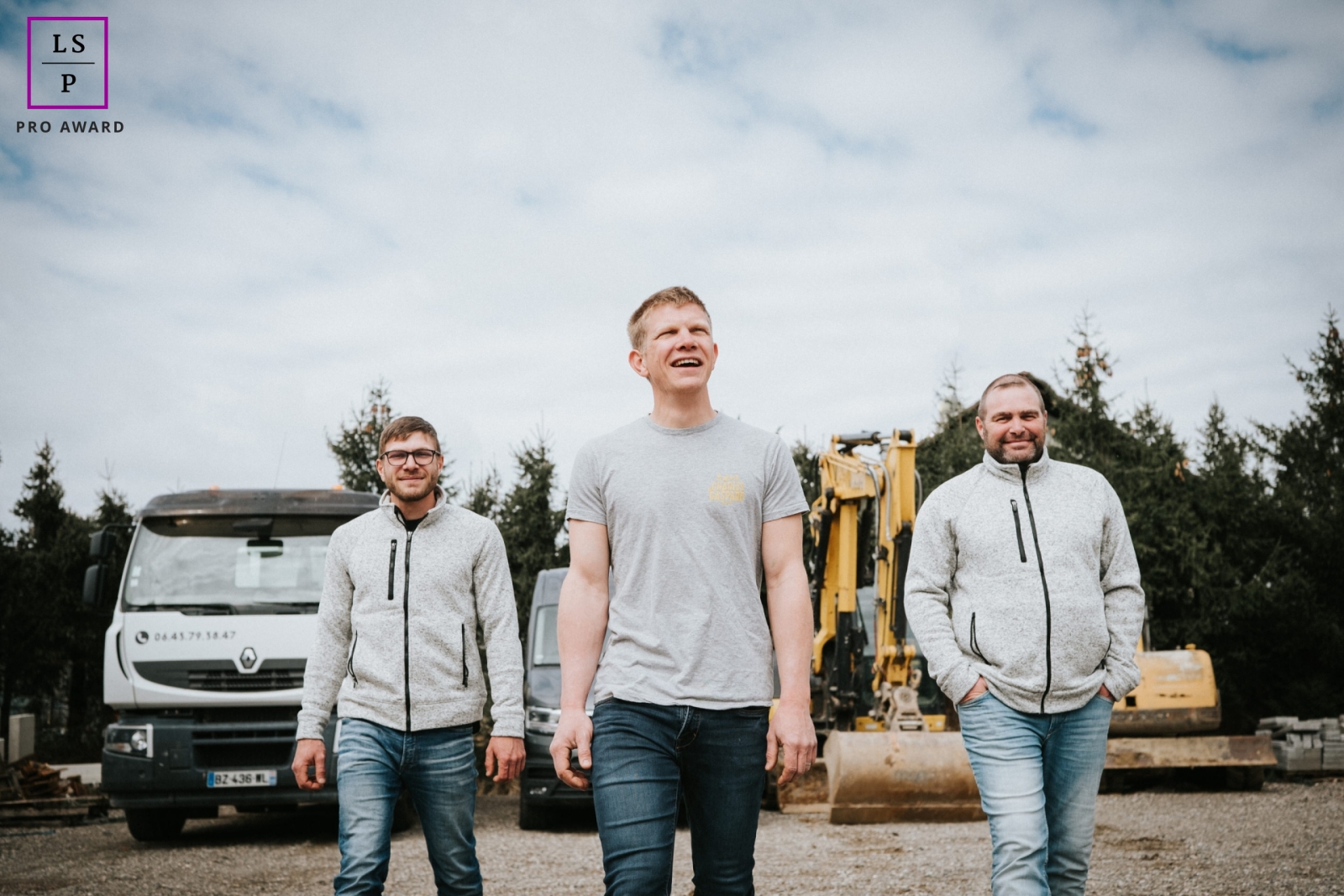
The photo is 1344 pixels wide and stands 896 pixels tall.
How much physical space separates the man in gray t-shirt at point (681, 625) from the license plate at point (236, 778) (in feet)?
21.7

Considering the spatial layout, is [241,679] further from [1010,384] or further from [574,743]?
[1010,384]

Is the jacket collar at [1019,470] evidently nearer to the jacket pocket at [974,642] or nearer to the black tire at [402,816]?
the jacket pocket at [974,642]

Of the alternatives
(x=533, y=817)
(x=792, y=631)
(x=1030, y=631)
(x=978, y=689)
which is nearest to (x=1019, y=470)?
(x=1030, y=631)

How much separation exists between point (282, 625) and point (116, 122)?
13.5 ft

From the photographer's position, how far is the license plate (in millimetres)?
8766

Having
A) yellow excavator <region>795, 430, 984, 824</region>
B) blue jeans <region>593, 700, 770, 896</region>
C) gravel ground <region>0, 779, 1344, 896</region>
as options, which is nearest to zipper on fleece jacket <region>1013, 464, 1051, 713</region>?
blue jeans <region>593, 700, 770, 896</region>

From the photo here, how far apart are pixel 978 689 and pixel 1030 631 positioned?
0.24 metres

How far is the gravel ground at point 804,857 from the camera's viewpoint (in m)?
6.91

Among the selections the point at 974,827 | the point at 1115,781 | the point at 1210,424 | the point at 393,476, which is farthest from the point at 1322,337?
the point at 393,476

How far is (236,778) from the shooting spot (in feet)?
28.8

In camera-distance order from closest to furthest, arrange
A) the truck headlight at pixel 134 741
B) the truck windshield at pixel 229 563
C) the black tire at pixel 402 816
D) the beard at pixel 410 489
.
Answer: the beard at pixel 410 489, the truck headlight at pixel 134 741, the truck windshield at pixel 229 563, the black tire at pixel 402 816

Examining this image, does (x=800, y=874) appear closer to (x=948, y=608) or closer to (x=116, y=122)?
(x=948, y=608)

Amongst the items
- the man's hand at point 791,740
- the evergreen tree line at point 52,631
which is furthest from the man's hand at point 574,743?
the evergreen tree line at point 52,631

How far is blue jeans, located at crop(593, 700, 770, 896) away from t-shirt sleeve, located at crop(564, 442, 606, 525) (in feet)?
1.55
